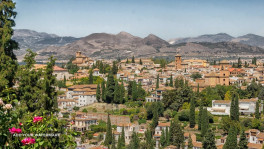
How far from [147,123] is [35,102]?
1143 inches

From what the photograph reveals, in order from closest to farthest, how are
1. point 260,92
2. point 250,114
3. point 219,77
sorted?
point 250,114 → point 260,92 → point 219,77

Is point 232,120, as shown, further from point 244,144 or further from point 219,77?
point 219,77

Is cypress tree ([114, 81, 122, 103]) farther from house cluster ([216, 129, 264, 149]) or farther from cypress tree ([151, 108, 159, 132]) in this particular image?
house cluster ([216, 129, 264, 149])

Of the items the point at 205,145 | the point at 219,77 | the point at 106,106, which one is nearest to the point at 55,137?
the point at 205,145

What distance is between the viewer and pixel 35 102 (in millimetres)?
7680

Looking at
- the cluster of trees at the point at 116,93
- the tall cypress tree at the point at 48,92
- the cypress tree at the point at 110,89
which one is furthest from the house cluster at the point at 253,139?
the tall cypress tree at the point at 48,92

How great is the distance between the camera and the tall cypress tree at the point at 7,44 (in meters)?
7.53

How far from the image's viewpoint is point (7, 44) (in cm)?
Answer: 781

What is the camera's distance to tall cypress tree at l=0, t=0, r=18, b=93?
7533 mm

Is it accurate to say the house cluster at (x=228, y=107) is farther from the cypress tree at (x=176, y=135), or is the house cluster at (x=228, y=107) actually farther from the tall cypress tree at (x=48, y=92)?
the tall cypress tree at (x=48, y=92)

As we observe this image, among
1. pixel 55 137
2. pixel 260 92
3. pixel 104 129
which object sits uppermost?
pixel 55 137

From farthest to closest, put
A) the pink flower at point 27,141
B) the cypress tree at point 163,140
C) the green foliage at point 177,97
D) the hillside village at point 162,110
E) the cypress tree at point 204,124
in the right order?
the green foliage at point 177,97 < the hillside village at point 162,110 < the cypress tree at point 204,124 < the cypress tree at point 163,140 < the pink flower at point 27,141

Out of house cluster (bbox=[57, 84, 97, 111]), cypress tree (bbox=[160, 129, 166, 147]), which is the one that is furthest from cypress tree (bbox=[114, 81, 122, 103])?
cypress tree (bbox=[160, 129, 166, 147])

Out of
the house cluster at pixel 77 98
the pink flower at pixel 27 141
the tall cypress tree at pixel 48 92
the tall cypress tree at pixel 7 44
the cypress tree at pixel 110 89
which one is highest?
the tall cypress tree at pixel 7 44
